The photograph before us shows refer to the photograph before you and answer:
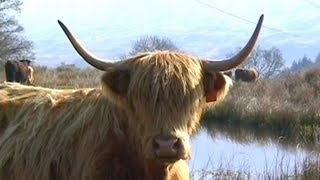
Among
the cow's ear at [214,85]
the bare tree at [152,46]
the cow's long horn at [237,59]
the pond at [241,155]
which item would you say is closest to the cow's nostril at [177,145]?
the cow's ear at [214,85]

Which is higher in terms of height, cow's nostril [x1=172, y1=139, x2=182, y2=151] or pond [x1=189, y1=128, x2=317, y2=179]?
cow's nostril [x1=172, y1=139, x2=182, y2=151]

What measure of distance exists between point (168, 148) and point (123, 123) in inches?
30.2

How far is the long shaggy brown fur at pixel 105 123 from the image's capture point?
4.45m

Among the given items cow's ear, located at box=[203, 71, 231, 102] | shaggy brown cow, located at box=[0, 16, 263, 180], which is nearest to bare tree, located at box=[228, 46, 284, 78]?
shaggy brown cow, located at box=[0, 16, 263, 180]

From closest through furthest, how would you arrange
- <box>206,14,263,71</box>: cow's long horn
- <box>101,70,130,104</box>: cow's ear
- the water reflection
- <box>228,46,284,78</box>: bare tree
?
<box>206,14,263,71</box>: cow's long horn, <box>101,70,130,104</box>: cow's ear, the water reflection, <box>228,46,284,78</box>: bare tree

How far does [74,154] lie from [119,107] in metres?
0.53

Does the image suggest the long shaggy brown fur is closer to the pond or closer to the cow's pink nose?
the cow's pink nose

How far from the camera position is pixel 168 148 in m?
4.14

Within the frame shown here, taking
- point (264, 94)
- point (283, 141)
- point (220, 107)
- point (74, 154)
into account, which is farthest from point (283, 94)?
point (74, 154)

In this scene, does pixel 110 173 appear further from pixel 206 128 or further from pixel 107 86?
pixel 206 128

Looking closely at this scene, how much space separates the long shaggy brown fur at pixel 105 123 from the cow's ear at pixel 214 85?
0.09 ft

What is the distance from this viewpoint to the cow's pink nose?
13.6 ft

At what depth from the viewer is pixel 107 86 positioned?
4.69 metres

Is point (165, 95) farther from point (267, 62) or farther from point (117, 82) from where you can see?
point (267, 62)
